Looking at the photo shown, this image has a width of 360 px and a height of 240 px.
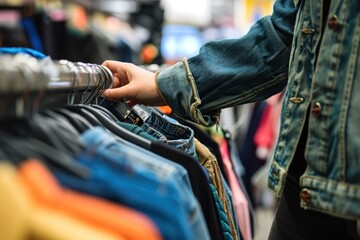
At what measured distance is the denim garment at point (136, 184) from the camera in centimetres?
60

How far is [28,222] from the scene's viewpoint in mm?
512

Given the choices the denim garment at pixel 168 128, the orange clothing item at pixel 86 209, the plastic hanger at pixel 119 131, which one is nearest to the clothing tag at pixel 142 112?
the denim garment at pixel 168 128

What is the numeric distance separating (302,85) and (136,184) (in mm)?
428

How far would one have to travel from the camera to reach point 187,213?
26.6 inches

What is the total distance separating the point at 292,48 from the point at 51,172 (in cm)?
56

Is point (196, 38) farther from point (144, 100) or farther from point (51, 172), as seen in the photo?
point (51, 172)

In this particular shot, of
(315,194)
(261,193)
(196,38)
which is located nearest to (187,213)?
(315,194)

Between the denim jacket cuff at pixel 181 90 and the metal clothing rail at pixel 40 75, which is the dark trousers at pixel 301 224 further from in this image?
the metal clothing rail at pixel 40 75

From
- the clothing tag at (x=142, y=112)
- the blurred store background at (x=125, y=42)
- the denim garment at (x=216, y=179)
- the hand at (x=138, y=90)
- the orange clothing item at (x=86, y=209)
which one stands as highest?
the orange clothing item at (x=86, y=209)

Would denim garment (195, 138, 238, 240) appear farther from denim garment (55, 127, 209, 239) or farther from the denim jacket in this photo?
denim garment (55, 127, 209, 239)

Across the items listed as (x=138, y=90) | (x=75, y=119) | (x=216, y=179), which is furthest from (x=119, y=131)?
(x=216, y=179)

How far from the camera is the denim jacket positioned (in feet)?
2.75

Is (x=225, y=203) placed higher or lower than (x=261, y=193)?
higher

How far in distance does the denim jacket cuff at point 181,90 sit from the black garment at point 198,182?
8.3 inches
